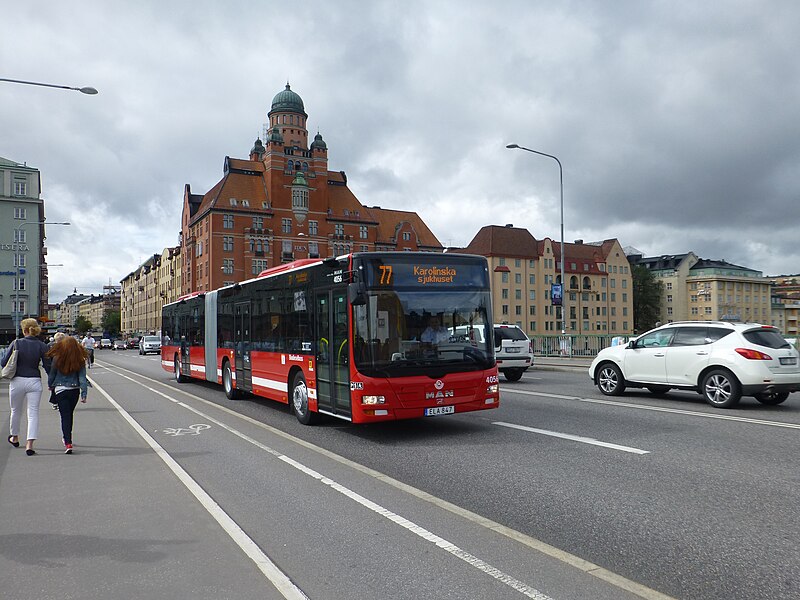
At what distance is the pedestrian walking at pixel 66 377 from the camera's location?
872 cm

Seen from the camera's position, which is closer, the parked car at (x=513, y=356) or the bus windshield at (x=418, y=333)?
the bus windshield at (x=418, y=333)

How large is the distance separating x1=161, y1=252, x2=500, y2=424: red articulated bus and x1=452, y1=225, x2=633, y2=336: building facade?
8754cm

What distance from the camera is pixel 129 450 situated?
9.07 meters

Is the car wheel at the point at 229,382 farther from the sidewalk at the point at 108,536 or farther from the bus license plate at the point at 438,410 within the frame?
the bus license plate at the point at 438,410

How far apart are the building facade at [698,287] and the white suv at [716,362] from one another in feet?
414

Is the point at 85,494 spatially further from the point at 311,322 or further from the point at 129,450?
the point at 311,322

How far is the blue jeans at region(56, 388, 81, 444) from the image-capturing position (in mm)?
8711

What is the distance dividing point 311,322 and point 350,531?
19.0ft

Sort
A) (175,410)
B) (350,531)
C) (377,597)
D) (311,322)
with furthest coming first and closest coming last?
(175,410) → (311,322) → (350,531) → (377,597)

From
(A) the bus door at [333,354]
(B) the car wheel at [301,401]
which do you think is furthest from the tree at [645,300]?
(A) the bus door at [333,354]

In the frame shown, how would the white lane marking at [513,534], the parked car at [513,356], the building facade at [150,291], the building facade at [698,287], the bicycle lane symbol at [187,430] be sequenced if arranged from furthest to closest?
the building facade at [698,287], the building facade at [150,291], the parked car at [513,356], the bicycle lane symbol at [187,430], the white lane marking at [513,534]

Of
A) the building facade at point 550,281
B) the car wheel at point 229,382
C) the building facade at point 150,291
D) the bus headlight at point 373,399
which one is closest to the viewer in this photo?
the bus headlight at point 373,399

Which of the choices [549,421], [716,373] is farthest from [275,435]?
[716,373]

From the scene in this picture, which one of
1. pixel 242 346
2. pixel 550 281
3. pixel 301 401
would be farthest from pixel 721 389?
pixel 550 281
